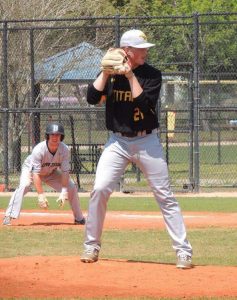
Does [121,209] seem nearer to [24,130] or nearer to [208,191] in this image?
[208,191]

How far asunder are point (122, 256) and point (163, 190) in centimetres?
176

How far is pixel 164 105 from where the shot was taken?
2452 centimetres

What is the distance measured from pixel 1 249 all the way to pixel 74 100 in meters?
13.2

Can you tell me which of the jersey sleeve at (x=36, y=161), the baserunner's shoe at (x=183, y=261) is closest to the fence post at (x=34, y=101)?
the jersey sleeve at (x=36, y=161)

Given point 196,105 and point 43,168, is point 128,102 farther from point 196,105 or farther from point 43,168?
point 196,105

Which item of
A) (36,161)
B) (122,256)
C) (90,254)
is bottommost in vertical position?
(122,256)

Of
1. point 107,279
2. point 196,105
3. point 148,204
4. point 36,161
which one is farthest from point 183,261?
point 196,105

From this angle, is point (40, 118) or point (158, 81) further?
point (40, 118)

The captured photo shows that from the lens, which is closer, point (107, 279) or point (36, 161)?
point (107, 279)

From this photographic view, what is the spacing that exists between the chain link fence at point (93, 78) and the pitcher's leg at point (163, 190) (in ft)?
34.4

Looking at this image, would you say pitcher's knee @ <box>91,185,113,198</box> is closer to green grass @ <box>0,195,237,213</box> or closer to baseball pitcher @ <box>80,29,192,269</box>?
baseball pitcher @ <box>80,29,192,269</box>

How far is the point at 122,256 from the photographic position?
10.7 m

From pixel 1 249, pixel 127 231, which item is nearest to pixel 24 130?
pixel 127 231

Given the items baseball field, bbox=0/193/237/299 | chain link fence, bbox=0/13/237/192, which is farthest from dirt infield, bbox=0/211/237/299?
chain link fence, bbox=0/13/237/192
